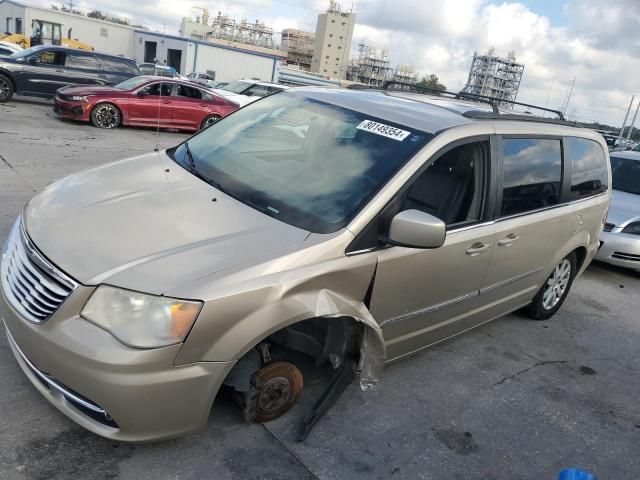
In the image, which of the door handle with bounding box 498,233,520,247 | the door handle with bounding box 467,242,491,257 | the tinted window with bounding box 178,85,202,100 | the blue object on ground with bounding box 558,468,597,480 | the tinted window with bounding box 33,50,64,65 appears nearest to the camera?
the blue object on ground with bounding box 558,468,597,480

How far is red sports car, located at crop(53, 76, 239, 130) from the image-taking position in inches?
476

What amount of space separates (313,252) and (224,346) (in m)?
0.61

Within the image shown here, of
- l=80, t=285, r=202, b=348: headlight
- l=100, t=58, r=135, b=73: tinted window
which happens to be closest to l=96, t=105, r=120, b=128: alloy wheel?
l=100, t=58, r=135, b=73: tinted window

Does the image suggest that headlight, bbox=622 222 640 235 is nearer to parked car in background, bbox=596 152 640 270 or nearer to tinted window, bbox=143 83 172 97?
parked car in background, bbox=596 152 640 270

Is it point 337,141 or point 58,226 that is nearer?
point 58,226

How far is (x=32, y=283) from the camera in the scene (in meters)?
2.42

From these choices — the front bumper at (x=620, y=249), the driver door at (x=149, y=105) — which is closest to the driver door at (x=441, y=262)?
the front bumper at (x=620, y=249)

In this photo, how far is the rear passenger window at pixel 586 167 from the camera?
14.4ft

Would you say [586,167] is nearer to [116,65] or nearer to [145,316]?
[145,316]

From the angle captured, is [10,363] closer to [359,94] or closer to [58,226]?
[58,226]

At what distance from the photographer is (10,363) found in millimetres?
2959

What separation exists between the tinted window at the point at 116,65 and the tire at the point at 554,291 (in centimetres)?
1402

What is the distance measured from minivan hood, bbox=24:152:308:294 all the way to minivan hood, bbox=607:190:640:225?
18.5ft

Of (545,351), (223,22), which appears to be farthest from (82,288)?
(223,22)
